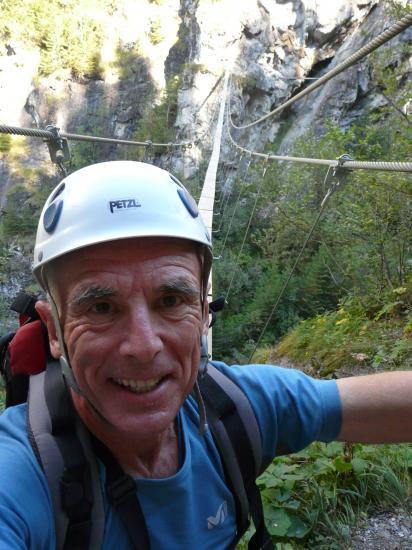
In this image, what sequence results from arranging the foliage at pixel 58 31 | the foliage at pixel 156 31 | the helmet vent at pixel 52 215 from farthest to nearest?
the foliage at pixel 156 31
the foliage at pixel 58 31
the helmet vent at pixel 52 215

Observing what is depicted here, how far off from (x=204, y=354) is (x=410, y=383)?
44cm

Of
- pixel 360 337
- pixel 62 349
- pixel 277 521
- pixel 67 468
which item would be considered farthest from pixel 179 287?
pixel 360 337

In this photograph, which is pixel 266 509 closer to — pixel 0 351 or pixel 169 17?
pixel 0 351

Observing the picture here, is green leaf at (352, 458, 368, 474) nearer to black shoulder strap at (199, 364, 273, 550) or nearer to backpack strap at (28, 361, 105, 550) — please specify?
black shoulder strap at (199, 364, 273, 550)

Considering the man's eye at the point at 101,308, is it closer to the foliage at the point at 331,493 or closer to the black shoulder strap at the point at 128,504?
the black shoulder strap at the point at 128,504

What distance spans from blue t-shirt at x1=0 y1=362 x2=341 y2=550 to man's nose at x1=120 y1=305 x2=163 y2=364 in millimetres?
224

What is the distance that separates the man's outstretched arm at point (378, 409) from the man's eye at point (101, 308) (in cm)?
53

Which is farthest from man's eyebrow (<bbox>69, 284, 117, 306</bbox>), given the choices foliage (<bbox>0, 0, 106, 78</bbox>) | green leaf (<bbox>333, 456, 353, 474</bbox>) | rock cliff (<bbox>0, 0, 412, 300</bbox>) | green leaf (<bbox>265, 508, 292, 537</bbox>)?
foliage (<bbox>0, 0, 106, 78</bbox>)

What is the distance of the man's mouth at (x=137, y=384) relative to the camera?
0.77 m

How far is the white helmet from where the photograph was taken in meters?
0.82

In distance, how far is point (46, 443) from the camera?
73cm

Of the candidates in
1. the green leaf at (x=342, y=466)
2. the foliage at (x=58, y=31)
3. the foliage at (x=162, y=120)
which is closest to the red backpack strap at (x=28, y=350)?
the green leaf at (x=342, y=466)

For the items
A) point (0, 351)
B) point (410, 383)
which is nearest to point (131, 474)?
point (0, 351)

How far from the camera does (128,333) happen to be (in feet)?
2.49
